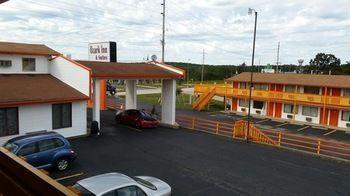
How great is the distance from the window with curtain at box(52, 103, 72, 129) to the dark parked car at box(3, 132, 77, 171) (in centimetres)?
731

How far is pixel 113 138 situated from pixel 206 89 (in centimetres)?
2503

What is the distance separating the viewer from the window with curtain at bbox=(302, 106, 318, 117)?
124ft

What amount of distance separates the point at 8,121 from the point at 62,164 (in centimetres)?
680

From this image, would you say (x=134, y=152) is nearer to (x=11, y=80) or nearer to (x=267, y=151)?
(x=267, y=151)

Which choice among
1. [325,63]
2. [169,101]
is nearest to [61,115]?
[169,101]

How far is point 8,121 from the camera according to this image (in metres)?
20.3

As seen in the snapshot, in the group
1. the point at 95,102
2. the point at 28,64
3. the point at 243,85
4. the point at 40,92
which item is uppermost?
the point at 28,64

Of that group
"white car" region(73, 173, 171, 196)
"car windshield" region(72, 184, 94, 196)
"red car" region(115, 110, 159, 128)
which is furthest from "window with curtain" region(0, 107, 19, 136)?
"car windshield" region(72, 184, 94, 196)

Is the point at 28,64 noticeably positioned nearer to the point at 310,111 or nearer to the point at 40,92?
the point at 40,92

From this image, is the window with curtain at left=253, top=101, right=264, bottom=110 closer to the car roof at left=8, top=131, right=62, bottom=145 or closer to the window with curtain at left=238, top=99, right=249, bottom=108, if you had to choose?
the window with curtain at left=238, top=99, right=249, bottom=108

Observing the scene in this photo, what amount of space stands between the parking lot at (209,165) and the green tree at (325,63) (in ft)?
228

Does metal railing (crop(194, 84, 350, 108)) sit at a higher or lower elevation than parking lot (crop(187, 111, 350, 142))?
higher

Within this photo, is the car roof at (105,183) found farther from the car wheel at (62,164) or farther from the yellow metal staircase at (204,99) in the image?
the yellow metal staircase at (204,99)

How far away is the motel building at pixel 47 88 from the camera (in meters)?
20.6
